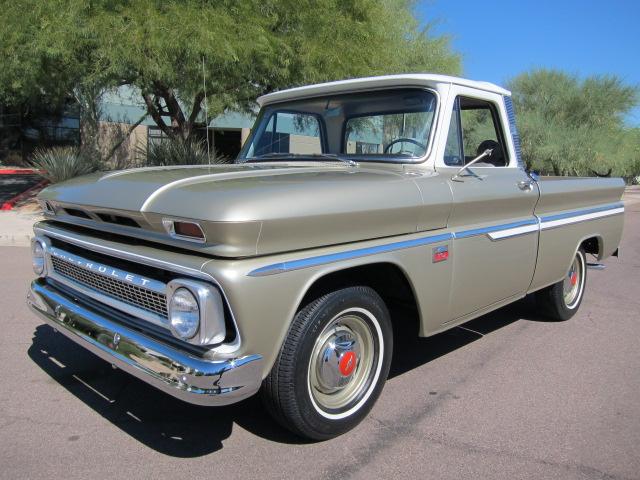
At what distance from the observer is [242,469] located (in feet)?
8.66

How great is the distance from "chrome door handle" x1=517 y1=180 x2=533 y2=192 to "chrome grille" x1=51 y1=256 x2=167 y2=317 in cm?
270

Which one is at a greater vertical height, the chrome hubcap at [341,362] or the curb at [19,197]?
the chrome hubcap at [341,362]

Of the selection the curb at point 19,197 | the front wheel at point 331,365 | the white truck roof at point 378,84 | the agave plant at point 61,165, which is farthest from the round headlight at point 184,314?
the curb at point 19,197

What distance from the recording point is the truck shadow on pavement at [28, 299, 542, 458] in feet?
9.57

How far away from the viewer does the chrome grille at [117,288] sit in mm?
2537

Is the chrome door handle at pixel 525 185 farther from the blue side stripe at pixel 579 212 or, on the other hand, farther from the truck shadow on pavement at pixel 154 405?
the truck shadow on pavement at pixel 154 405

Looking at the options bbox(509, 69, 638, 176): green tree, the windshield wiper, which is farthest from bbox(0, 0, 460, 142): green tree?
bbox(509, 69, 638, 176): green tree

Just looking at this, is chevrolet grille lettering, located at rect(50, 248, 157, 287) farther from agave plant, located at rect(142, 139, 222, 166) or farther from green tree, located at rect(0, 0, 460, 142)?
agave plant, located at rect(142, 139, 222, 166)

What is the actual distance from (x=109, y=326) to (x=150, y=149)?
1037 centimetres

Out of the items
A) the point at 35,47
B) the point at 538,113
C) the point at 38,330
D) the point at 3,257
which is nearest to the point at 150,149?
the point at 35,47

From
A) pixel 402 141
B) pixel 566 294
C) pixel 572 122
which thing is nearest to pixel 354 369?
pixel 402 141

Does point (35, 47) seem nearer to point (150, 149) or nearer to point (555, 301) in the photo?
point (150, 149)

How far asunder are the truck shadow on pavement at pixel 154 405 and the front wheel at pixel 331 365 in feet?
0.88

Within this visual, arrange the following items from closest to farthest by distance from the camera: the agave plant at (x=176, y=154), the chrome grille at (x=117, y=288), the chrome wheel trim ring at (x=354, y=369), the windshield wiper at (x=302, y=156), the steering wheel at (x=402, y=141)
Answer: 1. the chrome grille at (x=117, y=288)
2. the chrome wheel trim ring at (x=354, y=369)
3. the steering wheel at (x=402, y=141)
4. the windshield wiper at (x=302, y=156)
5. the agave plant at (x=176, y=154)
